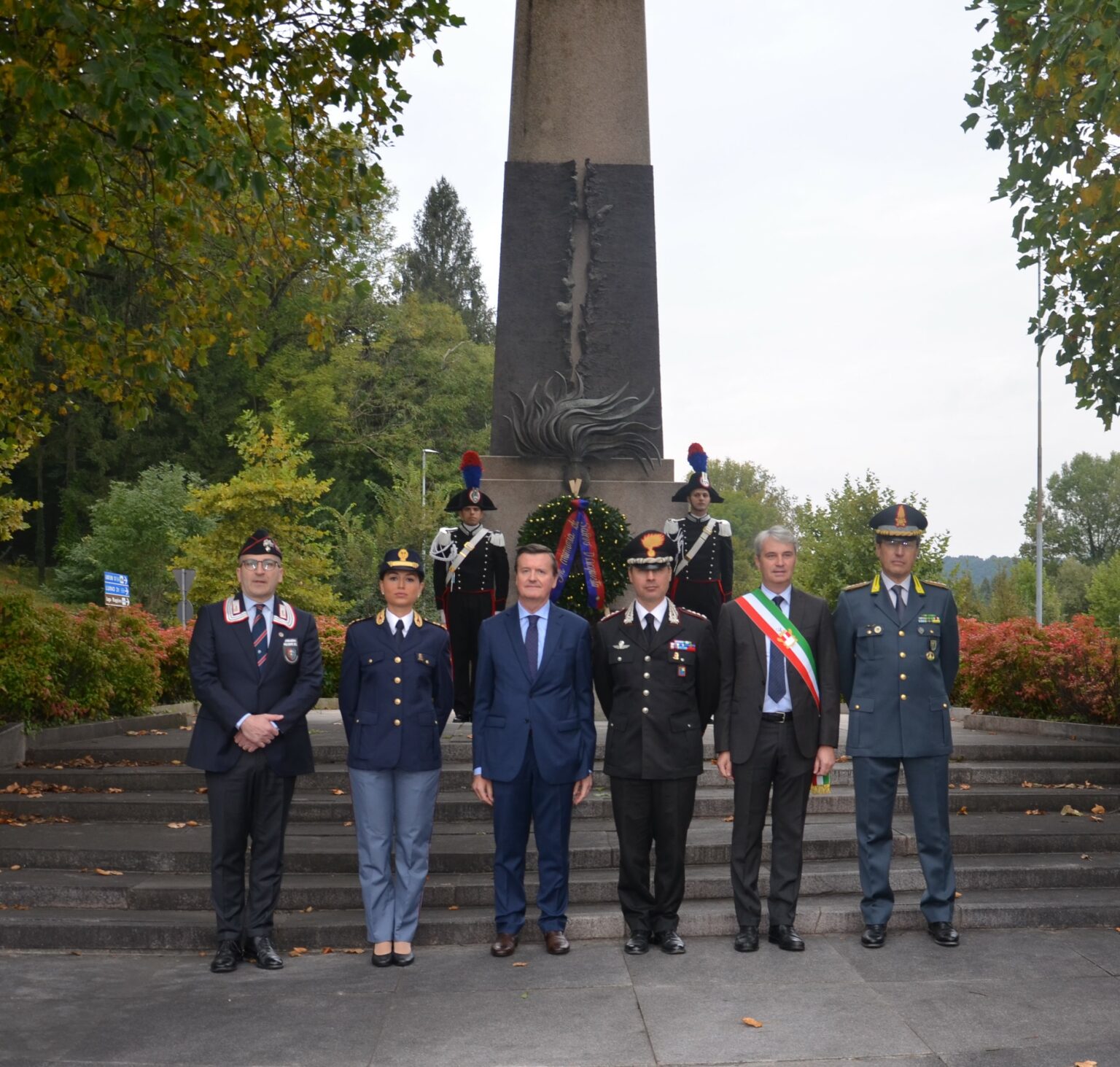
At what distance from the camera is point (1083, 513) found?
85.6m

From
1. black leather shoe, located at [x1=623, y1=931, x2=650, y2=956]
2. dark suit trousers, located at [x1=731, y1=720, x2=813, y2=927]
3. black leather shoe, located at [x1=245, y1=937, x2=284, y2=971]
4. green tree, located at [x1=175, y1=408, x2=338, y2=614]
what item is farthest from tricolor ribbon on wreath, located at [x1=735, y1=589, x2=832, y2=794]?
green tree, located at [x1=175, y1=408, x2=338, y2=614]

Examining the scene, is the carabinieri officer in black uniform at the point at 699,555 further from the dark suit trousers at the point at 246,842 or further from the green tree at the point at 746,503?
the green tree at the point at 746,503

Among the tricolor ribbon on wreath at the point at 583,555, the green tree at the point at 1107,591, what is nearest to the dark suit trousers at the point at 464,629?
the tricolor ribbon on wreath at the point at 583,555

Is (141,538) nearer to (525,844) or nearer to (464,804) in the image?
(464,804)

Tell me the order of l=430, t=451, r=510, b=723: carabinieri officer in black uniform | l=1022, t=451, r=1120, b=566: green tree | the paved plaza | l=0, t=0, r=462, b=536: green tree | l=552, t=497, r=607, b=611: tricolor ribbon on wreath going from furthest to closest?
l=1022, t=451, r=1120, b=566: green tree → l=552, t=497, r=607, b=611: tricolor ribbon on wreath → l=430, t=451, r=510, b=723: carabinieri officer in black uniform → l=0, t=0, r=462, b=536: green tree → the paved plaza

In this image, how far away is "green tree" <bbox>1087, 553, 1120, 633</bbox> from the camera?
58.7m

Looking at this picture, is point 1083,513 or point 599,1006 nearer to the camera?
point 599,1006

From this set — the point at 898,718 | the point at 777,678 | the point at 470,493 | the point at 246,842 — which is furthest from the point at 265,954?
the point at 470,493

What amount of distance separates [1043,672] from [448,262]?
186 ft

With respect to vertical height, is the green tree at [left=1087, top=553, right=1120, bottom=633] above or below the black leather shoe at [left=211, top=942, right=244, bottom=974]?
above

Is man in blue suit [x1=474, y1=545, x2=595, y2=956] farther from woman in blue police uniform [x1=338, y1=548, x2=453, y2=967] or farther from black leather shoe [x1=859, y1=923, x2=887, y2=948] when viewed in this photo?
black leather shoe [x1=859, y1=923, x2=887, y2=948]

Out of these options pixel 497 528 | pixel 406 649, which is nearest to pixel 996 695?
pixel 497 528

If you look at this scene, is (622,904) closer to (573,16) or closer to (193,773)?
(193,773)

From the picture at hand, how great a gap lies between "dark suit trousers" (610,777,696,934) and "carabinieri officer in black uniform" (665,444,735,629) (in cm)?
479
